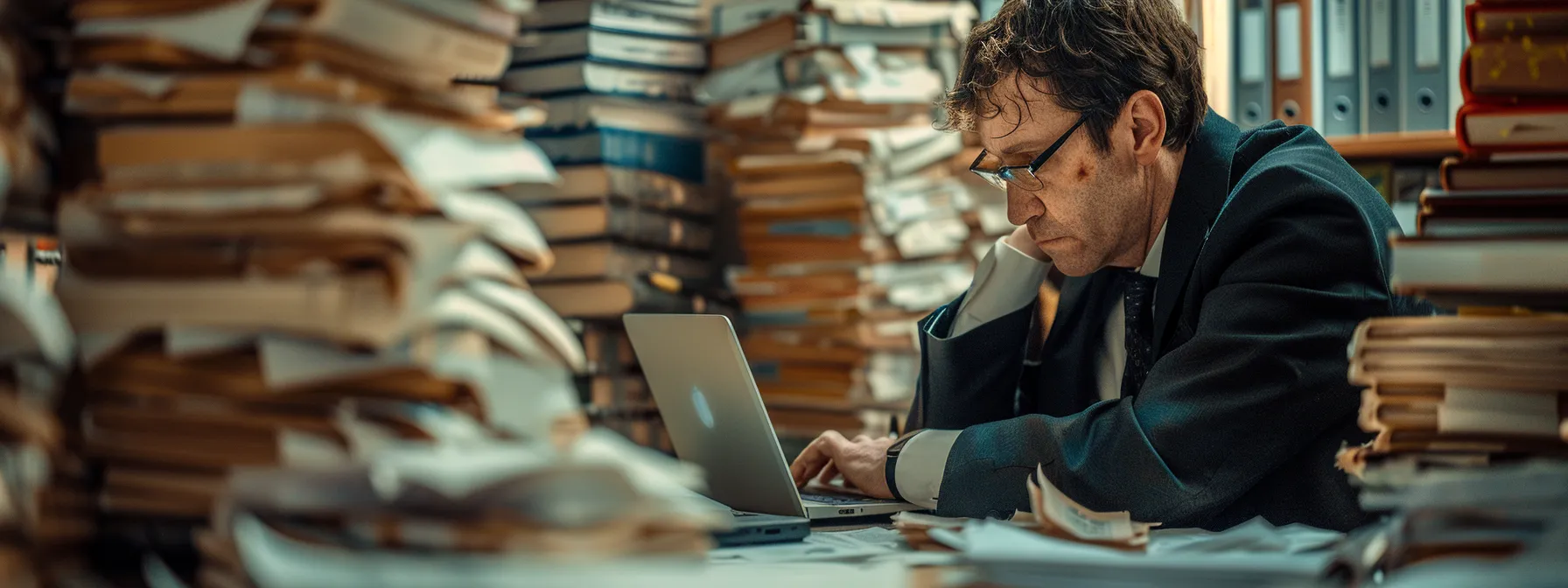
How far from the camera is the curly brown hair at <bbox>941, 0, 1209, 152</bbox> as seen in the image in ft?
5.55

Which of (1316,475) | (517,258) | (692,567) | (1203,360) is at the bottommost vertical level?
(1316,475)

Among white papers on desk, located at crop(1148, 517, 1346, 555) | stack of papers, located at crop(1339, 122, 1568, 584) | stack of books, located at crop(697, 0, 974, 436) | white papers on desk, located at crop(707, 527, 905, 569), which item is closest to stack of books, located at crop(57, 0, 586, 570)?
white papers on desk, located at crop(707, 527, 905, 569)

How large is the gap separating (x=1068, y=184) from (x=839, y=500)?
0.49 metres

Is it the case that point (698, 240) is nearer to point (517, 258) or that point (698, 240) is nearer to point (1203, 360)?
point (1203, 360)

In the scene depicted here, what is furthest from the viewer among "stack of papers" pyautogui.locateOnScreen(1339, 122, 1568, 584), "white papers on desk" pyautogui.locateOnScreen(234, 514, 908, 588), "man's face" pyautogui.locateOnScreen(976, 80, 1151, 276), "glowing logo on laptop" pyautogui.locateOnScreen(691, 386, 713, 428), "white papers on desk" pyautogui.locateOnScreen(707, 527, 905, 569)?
"man's face" pyautogui.locateOnScreen(976, 80, 1151, 276)

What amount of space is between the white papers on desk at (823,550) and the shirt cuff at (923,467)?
0.24m

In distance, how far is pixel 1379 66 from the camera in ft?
7.13

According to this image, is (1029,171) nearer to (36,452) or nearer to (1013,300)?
(1013,300)

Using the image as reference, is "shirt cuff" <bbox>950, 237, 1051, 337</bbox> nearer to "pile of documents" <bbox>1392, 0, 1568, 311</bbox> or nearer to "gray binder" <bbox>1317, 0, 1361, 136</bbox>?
"gray binder" <bbox>1317, 0, 1361, 136</bbox>

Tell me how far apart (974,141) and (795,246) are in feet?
1.19

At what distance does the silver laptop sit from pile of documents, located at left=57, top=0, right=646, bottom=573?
1.65ft

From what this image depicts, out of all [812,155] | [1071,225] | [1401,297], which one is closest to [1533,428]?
[1401,297]

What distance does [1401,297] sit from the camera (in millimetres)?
1537

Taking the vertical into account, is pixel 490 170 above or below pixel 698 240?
above
